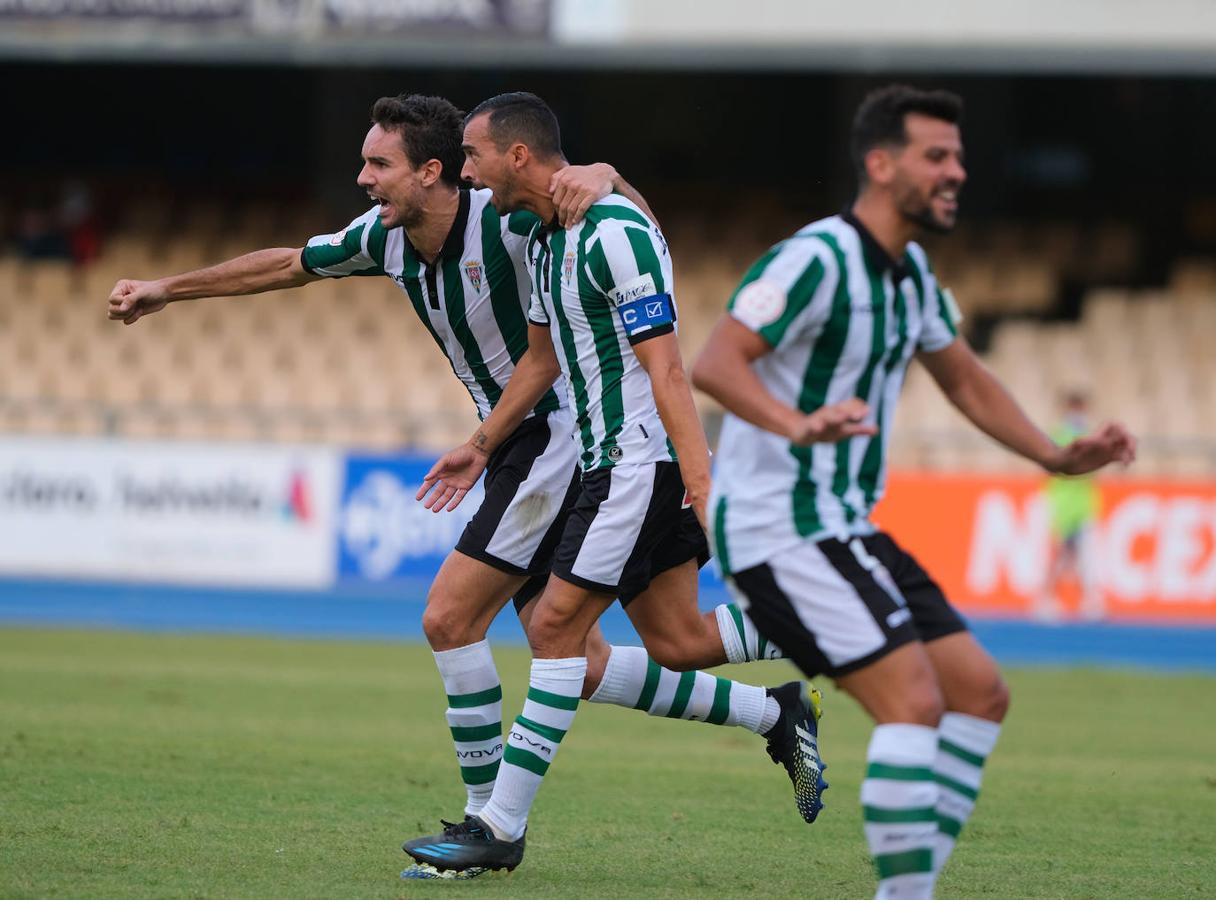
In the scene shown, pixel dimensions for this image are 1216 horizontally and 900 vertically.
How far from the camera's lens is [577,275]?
573 centimetres

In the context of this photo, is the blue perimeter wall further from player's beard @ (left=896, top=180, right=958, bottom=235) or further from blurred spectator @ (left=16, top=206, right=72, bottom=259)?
player's beard @ (left=896, top=180, right=958, bottom=235)

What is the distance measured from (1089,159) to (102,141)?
13911mm

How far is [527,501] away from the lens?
242 inches

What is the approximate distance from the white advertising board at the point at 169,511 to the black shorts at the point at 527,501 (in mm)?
9984

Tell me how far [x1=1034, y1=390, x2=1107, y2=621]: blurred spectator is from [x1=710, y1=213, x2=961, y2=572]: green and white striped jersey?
11183 millimetres

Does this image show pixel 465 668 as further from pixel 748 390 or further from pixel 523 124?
pixel 748 390

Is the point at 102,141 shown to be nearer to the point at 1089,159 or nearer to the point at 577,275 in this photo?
the point at 1089,159

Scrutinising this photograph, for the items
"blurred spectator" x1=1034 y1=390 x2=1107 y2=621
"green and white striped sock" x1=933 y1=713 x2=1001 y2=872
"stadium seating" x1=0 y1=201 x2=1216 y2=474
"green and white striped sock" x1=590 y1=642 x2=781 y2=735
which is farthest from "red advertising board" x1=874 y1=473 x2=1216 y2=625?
"green and white striped sock" x1=933 y1=713 x2=1001 y2=872

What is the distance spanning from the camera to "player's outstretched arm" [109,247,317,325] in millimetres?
6234

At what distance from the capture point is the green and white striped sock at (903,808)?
448cm

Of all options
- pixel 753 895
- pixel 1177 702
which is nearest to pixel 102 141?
pixel 1177 702

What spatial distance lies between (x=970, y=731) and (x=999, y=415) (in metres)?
0.90

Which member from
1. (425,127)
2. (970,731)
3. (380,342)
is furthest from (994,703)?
(380,342)

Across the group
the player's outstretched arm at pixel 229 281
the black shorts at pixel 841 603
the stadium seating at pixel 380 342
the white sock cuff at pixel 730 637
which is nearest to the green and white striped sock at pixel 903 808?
the black shorts at pixel 841 603
